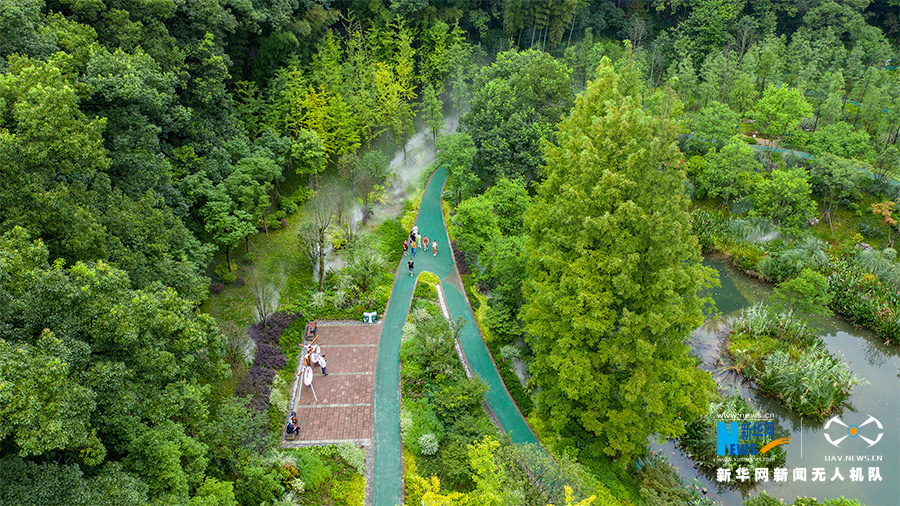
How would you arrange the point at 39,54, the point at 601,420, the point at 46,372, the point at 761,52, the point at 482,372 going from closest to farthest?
the point at 46,372 < the point at 39,54 < the point at 601,420 < the point at 482,372 < the point at 761,52

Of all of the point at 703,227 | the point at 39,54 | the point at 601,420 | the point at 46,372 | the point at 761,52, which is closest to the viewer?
the point at 46,372

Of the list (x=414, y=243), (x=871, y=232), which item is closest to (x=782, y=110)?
(x=871, y=232)

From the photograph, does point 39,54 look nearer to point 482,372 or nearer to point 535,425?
point 482,372

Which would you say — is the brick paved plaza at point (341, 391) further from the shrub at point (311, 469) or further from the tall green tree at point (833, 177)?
the tall green tree at point (833, 177)

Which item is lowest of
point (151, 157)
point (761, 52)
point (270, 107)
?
point (151, 157)

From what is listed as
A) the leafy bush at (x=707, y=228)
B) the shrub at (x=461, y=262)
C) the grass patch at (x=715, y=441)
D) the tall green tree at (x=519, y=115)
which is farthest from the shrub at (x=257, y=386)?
the leafy bush at (x=707, y=228)

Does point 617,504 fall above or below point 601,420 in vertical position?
below

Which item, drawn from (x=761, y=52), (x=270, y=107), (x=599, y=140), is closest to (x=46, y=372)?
(x=599, y=140)
